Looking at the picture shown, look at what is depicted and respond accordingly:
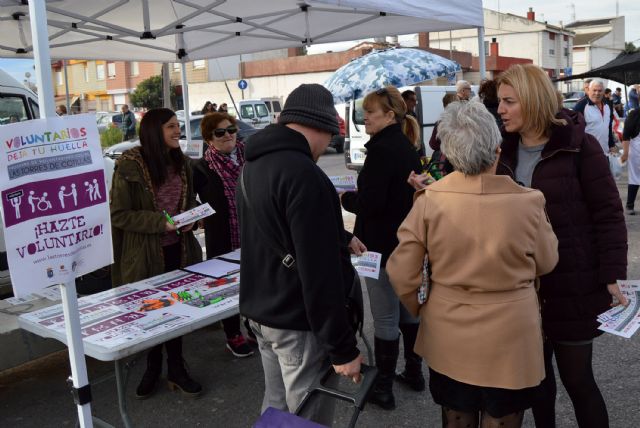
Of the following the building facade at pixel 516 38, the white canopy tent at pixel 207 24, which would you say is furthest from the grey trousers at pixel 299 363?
the building facade at pixel 516 38

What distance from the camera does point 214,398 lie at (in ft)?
12.2

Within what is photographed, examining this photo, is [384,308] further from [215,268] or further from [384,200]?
[215,268]

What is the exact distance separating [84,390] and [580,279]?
202cm

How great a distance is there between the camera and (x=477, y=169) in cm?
203

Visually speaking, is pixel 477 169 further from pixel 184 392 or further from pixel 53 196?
pixel 184 392

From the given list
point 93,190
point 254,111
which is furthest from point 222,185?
point 254,111

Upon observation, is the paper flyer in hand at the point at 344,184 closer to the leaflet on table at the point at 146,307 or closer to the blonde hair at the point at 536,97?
the leaflet on table at the point at 146,307

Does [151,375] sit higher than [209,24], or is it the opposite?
[209,24]

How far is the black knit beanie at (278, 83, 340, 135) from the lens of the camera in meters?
2.08

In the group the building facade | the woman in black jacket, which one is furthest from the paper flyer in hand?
the building facade

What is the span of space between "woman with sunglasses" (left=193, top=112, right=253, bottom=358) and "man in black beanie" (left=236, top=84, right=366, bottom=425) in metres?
2.00

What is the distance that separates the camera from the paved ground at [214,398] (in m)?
3.38

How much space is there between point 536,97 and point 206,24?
403 cm

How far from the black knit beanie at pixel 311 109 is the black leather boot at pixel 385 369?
1660 millimetres
